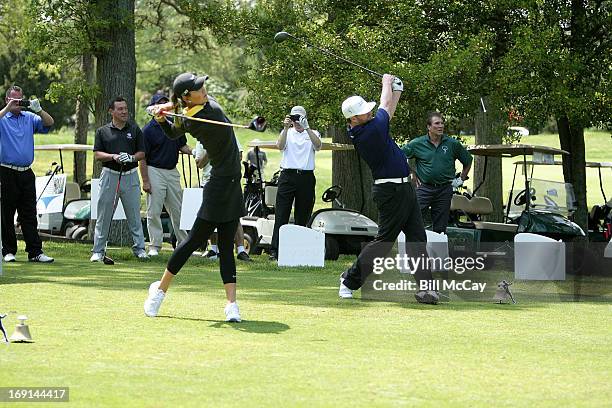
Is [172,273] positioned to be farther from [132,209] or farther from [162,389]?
[132,209]

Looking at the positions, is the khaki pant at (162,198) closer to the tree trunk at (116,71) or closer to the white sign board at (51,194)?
the tree trunk at (116,71)

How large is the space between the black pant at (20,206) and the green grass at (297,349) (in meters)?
2.25

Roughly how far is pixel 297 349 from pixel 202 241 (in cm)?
196

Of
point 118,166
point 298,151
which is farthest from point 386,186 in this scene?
point 118,166

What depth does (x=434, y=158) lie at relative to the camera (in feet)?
44.9

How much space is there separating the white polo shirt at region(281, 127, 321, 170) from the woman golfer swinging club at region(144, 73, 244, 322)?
589 cm

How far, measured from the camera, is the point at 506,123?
17922 millimetres

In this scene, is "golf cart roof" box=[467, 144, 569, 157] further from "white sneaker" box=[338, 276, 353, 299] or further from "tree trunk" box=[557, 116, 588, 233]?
"white sneaker" box=[338, 276, 353, 299]

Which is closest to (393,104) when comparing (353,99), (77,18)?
(353,99)

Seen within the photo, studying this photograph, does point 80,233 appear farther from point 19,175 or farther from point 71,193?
point 19,175

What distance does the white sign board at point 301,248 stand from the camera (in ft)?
47.0

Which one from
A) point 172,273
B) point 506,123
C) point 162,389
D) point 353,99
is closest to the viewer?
point 162,389

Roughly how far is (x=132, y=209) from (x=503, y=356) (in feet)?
25.9

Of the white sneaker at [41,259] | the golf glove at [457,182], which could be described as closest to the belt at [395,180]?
the golf glove at [457,182]
